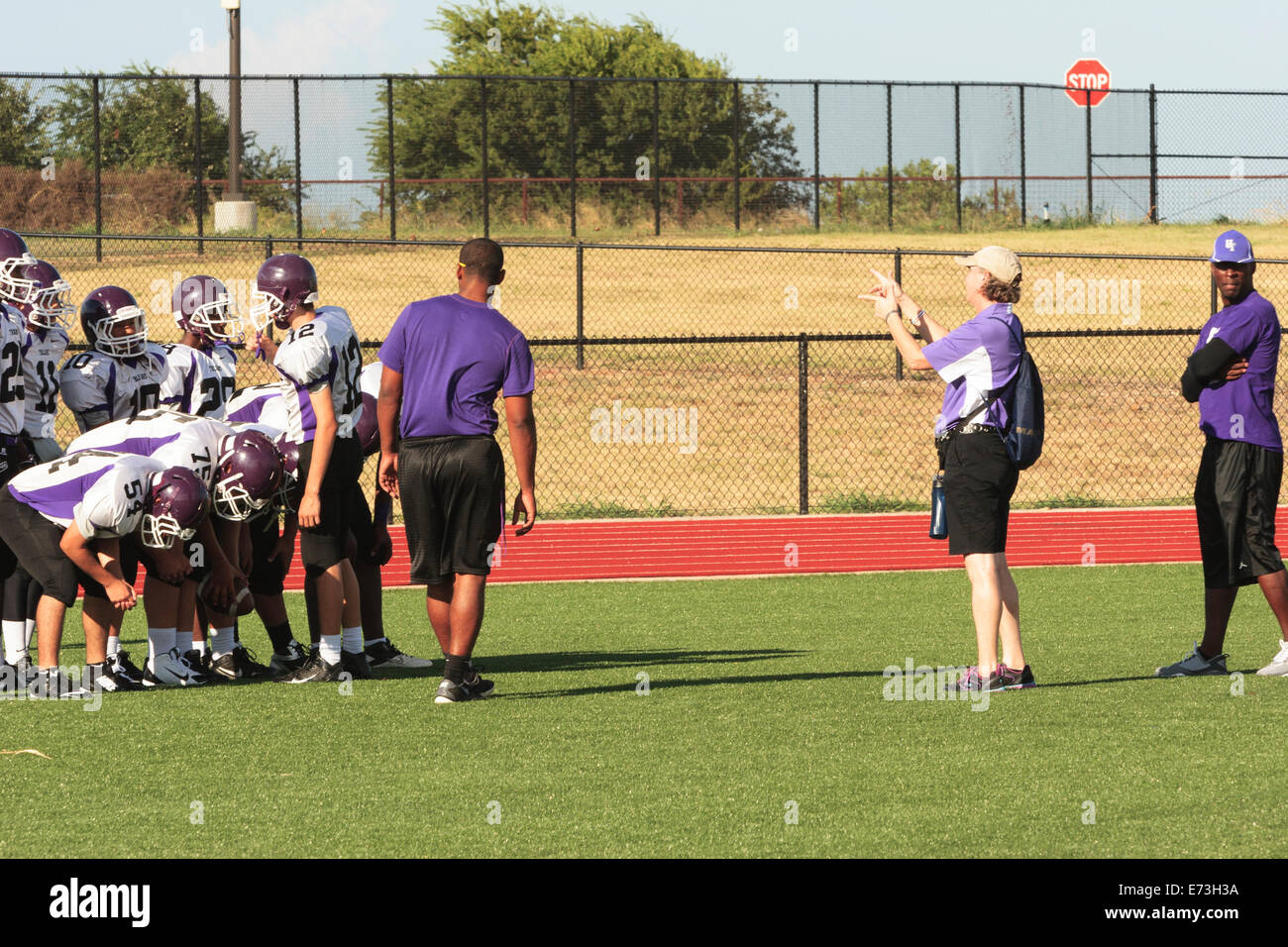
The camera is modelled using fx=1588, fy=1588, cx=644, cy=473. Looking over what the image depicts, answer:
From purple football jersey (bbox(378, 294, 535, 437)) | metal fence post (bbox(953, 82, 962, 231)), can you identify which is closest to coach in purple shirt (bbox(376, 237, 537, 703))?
purple football jersey (bbox(378, 294, 535, 437))

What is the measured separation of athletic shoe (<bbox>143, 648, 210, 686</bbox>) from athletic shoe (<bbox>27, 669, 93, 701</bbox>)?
0.39 m

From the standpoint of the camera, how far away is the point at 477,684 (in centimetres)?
725

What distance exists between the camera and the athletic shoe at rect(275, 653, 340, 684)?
25.6 feet

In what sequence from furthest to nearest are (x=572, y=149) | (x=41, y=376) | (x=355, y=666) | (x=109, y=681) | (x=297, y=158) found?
1. (x=572, y=149)
2. (x=297, y=158)
3. (x=355, y=666)
4. (x=41, y=376)
5. (x=109, y=681)

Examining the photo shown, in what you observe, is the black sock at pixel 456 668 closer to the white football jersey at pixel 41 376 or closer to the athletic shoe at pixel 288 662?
the athletic shoe at pixel 288 662

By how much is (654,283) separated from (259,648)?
1822cm

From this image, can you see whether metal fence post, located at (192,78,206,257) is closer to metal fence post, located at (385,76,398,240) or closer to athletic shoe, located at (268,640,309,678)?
metal fence post, located at (385,76,398,240)

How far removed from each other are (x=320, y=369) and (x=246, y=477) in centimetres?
60

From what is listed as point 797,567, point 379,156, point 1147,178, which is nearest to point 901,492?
point 797,567

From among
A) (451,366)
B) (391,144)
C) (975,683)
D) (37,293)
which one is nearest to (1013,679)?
(975,683)

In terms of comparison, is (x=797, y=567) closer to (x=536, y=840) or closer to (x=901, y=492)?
(x=901, y=492)

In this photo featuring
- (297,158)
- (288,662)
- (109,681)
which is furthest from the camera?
(297,158)

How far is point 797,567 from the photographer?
1298 centimetres

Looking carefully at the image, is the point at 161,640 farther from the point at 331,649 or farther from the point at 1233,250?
the point at 1233,250
